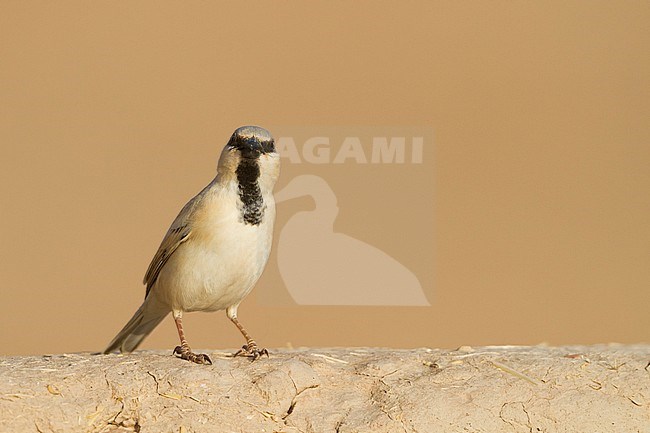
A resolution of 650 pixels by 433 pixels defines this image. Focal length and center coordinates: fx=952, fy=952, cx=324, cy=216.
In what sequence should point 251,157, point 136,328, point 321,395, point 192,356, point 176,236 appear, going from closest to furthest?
point 321,395 < point 192,356 < point 251,157 < point 176,236 < point 136,328

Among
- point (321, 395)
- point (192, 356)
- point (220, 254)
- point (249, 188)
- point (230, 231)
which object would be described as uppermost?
point (249, 188)

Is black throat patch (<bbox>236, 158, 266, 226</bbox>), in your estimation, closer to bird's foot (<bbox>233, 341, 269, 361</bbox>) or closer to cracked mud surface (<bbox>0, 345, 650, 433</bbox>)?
bird's foot (<bbox>233, 341, 269, 361</bbox>)

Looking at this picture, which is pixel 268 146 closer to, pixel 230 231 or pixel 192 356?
pixel 230 231

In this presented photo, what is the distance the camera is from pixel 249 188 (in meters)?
6.15

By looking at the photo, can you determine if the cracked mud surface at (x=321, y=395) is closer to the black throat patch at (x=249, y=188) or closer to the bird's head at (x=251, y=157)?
the black throat patch at (x=249, y=188)

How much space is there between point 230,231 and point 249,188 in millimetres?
304

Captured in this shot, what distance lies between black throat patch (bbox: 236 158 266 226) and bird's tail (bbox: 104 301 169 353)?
1.23 m

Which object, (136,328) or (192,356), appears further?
(136,328)

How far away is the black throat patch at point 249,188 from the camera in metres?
6.13

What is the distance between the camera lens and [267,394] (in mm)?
5438

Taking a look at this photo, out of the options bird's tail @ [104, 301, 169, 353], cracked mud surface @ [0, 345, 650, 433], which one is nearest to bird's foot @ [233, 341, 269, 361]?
cracked mud surface @ [0, 345, 650, 433]

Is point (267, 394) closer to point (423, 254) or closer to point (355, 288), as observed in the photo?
point (355, 288)

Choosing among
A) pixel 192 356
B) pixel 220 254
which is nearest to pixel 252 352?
pixel 192 356

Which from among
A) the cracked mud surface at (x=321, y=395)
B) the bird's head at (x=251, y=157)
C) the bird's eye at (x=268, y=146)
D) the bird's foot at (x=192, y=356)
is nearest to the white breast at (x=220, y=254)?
the bird's head at (x=251, y=157)
